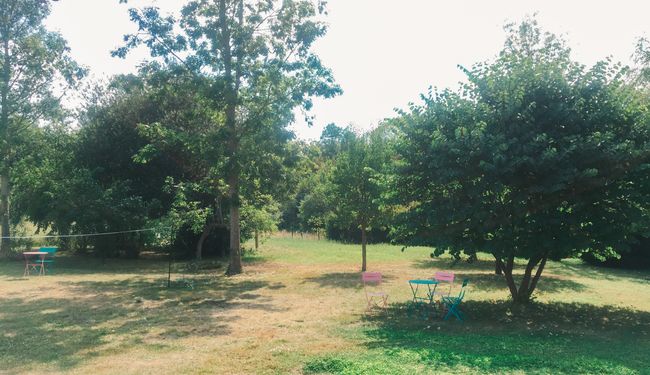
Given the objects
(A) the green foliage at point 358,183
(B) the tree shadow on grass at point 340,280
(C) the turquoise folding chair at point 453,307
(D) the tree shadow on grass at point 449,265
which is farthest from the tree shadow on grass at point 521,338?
(D) the tree shadow on grass at point 449,265

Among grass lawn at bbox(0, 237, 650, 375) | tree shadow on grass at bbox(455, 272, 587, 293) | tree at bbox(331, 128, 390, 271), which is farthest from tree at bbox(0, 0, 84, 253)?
tree shadow on grass at bbox(455, 272, 587, 293)

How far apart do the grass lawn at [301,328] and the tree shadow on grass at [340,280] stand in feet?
0.22

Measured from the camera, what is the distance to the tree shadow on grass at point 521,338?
6.84m

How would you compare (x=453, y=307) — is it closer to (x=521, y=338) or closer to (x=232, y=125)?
(x=521, y=338)

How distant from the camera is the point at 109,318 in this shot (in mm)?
10664

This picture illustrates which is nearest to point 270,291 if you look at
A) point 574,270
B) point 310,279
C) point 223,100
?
point 310,279

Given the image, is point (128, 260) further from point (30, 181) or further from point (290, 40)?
point (290, 40)

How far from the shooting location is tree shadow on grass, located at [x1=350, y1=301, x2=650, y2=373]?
6840mm

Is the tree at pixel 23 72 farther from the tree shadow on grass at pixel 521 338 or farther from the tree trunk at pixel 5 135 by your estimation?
the tree shadow on grass at pixel 521 338

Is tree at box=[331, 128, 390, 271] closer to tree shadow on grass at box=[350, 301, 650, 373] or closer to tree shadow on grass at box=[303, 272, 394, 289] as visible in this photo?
tree shadow on grass at box=[303, 272, 394, 289]

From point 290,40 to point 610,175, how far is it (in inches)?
508

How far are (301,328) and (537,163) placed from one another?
5516 millimetres

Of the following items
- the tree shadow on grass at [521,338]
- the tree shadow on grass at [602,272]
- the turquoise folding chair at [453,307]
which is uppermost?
the tree shadow on grass at [602,272]

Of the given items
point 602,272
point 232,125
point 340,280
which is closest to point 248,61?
point 232,125
